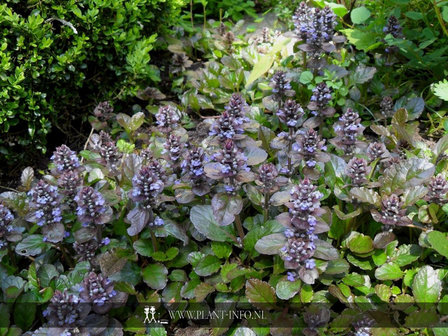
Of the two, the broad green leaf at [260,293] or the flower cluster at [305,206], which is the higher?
the flower cluster at [305,206]

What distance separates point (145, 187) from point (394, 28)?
245 cm

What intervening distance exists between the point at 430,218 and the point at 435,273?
34 centimetres

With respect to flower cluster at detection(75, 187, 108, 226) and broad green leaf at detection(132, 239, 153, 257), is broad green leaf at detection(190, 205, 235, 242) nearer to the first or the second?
broad green leaf at detection(132, 239, 153, 257)

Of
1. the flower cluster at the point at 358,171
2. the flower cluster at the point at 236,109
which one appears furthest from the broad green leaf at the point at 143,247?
the flower cluster at the point at 358,171

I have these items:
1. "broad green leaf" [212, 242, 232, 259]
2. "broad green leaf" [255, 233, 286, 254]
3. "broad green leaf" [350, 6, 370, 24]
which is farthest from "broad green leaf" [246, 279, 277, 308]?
"broad green leaf" [350, 6, 370, 24]

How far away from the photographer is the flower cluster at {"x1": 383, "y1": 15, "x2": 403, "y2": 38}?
3.72 metres

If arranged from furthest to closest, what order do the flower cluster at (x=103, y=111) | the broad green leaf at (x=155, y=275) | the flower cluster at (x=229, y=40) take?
the flower cluster at (x=229, y=40) < the flower cluster at (x=103, y=111) < the broad green leaf at (x=155, y=275)

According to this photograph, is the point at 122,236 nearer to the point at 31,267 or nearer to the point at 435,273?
the point at 31,267

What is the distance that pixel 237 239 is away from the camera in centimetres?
281

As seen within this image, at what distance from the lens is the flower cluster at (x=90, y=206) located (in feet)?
8.54

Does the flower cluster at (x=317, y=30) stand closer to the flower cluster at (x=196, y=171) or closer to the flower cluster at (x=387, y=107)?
the flower cluster at (x=387, y=107)

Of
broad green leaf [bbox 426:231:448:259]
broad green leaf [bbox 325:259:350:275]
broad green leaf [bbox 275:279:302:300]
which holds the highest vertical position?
broad green leaf [bbox 426:231:448:259]

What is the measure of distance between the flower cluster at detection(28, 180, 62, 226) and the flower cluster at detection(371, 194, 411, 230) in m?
1.84

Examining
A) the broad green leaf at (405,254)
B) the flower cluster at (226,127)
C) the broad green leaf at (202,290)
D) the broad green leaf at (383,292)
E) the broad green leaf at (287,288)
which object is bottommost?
the broad green leaf at (383,292)
